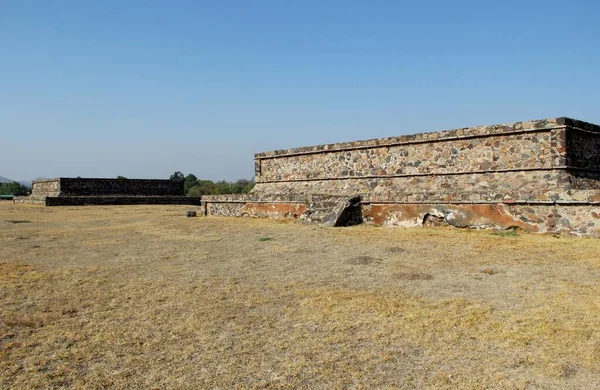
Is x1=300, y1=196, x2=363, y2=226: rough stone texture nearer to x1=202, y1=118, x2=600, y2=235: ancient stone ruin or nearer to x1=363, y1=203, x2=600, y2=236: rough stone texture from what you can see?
x1=202, y1=118, x2=600, y2=235: ancient stone ruin

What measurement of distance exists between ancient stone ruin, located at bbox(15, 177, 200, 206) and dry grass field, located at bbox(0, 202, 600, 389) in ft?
69.6

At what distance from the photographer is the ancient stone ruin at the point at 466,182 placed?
933 centimetres

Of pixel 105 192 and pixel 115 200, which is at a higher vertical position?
pixel 105 192

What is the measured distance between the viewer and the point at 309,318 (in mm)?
4289

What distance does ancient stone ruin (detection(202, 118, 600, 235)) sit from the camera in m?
9.33

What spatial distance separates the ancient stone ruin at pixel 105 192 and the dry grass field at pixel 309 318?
2121 cm

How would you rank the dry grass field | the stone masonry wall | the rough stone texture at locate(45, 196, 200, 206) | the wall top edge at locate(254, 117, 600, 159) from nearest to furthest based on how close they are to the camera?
1. the dry grass field
2. the wall top edge at locate(254, 117, 600, 159)
3. the rough stone texture at locate(45, 196, 200, 206)
4. the stone masonry wall

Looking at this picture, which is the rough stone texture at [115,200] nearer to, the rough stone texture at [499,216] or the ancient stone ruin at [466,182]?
the ancient stone ruin at [466,182]

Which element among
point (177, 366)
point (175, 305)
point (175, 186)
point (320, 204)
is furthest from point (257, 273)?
point (175, 186)

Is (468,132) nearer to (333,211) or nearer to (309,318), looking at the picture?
(333,211)

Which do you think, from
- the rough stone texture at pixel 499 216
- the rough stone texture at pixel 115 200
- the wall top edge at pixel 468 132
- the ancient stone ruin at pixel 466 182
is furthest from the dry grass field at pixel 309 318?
the rough stone texture at pixel 115 200

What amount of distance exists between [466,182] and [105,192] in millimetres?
25115

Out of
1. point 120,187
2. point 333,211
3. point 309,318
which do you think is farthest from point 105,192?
point 309,318

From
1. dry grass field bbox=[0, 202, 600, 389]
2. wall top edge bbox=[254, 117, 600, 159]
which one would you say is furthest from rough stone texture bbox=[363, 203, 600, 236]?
wall top edge bbox=[254, 117, 600, 159]
